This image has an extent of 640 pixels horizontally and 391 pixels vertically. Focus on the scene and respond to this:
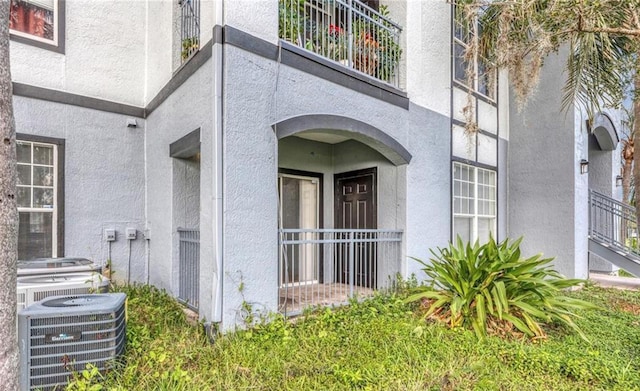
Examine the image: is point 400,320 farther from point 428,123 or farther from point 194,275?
point 428,123

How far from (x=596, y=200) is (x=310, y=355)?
32.6 ft

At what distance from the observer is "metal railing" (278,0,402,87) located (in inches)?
216

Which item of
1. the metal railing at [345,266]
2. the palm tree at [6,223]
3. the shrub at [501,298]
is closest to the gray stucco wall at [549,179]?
the shrub at [501,298]

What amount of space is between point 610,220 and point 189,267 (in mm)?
10666

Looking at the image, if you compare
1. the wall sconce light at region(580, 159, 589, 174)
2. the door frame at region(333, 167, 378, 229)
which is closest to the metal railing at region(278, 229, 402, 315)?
the door frame at region(333, 167, 378, 229)

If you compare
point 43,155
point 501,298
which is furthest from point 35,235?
point 501,298

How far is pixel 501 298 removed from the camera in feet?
15.3

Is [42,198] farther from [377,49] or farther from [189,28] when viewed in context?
[377,49]

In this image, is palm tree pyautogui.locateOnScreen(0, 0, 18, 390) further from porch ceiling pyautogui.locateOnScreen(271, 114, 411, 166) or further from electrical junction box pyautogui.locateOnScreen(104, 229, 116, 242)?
electrical junction box pyautogui.locateOnScreen(104, 229, 116, 242)

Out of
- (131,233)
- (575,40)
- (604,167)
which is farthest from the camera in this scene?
(604,167)

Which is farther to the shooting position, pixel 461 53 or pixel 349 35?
pixel 461 53

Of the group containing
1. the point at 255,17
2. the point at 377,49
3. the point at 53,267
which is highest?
the point at 377,49

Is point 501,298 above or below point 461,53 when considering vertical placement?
below

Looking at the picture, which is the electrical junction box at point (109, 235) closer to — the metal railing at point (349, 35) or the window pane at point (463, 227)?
the metal railing at point (349, 35)
